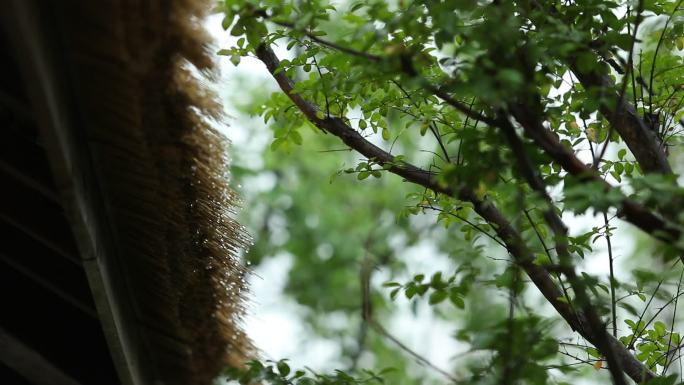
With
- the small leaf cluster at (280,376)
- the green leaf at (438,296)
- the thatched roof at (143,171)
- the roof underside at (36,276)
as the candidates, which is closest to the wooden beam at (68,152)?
the thatched roof at (143,171)

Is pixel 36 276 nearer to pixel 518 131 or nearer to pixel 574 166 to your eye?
pixel 518 131

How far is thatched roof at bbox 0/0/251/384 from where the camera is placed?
1.94 m

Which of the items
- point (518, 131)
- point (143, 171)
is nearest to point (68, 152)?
point (143, 171)

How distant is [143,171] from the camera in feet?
7.79

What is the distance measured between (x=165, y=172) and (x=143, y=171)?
2.9 inches

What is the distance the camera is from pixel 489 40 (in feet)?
7.05

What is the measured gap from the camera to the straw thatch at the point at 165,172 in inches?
78.8

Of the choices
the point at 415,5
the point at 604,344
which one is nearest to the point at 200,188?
the point at 415,5

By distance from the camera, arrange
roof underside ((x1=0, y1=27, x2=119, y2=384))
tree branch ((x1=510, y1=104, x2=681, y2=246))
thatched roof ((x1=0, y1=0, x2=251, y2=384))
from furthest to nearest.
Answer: roof underside ((x1=0, y1=27, x2=119, y2=384)) < tree branch ((x1=510, y1=104, x2=681, y2=246)) < thatched roof ((x1=0, y1=0, x2=251, y2=384))

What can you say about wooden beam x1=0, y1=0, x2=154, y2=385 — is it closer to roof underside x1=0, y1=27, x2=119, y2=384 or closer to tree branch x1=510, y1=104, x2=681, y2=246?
roof underside x1=0, y1=27, x2=119, y2=384

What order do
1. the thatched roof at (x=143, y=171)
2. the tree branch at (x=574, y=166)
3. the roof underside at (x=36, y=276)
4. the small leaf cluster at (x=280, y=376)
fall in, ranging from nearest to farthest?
1. the thatched roof at (x=143, y=171)
2. the tree branch at (x=574, y=166)
3. the roof underside at (x=36, y=276)
4. the small leaf cluster at (x=280, y=376)

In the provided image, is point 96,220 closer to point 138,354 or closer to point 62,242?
point 62,242

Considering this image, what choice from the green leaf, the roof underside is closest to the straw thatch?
the roof underside

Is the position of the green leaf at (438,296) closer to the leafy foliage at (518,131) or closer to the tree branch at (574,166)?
the leafy foliage at (518,131)
